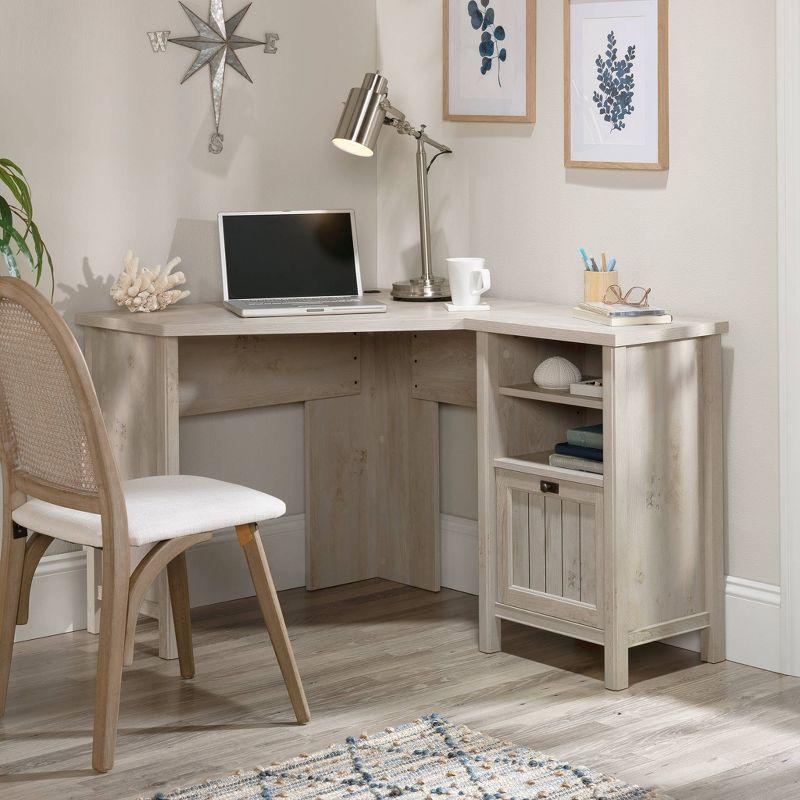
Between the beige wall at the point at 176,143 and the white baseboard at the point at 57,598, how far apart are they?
14.5 inches

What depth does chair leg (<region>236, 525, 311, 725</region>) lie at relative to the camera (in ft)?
8.00

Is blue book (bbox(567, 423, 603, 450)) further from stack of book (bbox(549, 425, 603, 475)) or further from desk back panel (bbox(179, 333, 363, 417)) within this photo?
desk back panel (bbox(179, 333, 363, 417))

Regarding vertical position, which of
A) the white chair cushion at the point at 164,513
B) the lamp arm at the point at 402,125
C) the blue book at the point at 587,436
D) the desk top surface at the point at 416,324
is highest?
the lamp arm at the point at 402,125

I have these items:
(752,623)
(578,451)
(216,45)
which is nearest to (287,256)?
(216,45)

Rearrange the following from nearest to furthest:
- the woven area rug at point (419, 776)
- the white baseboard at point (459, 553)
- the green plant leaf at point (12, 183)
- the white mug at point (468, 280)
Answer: the woven area rug at point (419, 776)
the green plant leaf at point (12, 183)
the white mug at point (468, 280)
the white baseboard at point (459, 553)

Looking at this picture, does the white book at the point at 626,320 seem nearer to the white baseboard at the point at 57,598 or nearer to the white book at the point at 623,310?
the white book at the point at 623,310

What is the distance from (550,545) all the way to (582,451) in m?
0.22

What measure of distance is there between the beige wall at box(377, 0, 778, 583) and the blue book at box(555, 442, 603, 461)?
34 cm

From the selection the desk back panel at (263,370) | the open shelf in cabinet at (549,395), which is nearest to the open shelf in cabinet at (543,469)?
the open shelf in cabinet at (549,395)

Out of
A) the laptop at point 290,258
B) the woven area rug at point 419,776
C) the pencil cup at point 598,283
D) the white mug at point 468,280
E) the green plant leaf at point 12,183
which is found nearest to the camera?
the woven area rug at point 419,776

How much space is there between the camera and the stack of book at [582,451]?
2752 mm

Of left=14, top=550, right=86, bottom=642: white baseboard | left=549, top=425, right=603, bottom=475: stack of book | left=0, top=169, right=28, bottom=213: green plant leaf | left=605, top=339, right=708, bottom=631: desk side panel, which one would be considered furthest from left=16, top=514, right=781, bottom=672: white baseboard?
left=0, top=169, right=28, bottom=213: green plant leaf

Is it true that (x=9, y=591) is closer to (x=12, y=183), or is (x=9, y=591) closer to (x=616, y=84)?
(x=12, y=183)

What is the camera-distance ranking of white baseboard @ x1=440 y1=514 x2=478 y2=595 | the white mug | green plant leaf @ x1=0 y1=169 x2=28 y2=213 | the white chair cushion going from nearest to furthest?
the white chair cushion → green plant leaf @ x1=0 y1=169 x2=28 y2=213 → the white mug → white baseboard @ x1=440 y1=514 x2=478 y2=595
